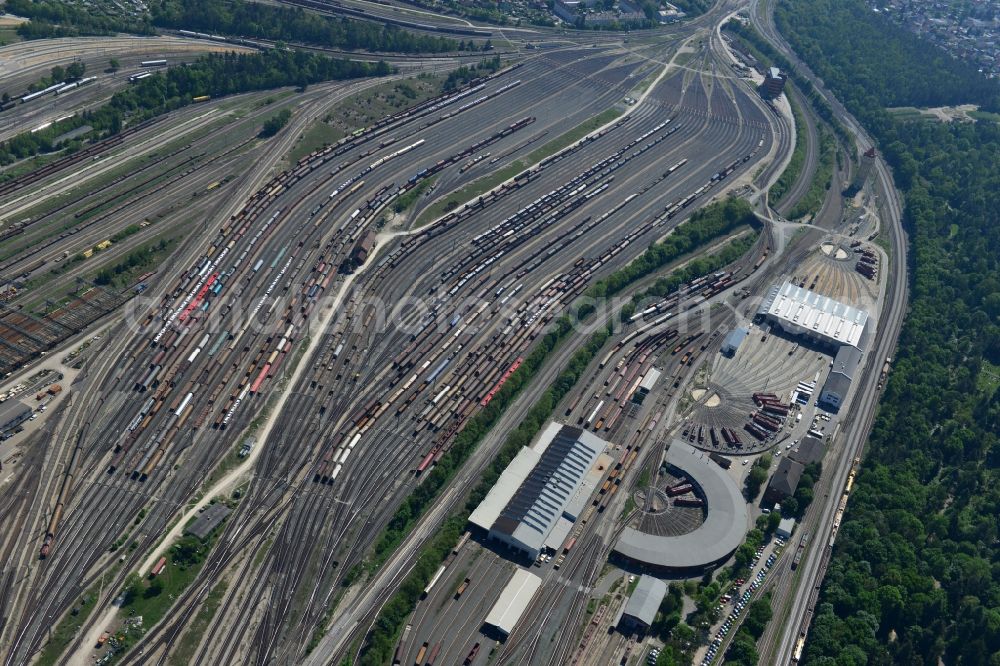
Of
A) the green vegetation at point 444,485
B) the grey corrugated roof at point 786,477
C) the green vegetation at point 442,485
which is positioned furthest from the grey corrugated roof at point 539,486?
the grey corrugated roof at point 786,477

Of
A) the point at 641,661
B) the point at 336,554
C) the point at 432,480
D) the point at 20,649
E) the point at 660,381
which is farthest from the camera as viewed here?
the point at 660,381

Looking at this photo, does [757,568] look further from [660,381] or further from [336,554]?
[336,554]

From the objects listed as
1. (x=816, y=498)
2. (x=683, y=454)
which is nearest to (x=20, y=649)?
(x=683, y=454)

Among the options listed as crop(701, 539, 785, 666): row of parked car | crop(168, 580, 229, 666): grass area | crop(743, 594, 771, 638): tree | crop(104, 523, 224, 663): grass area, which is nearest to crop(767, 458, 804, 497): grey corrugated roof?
crop(701, 539, 785, 666): row of parked car

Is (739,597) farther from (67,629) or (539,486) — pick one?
(67,629)

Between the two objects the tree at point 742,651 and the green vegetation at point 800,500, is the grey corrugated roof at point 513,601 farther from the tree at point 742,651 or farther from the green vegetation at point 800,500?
the green vegetation at point 800,500

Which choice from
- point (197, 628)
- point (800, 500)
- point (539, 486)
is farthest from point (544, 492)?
point (197, 628)

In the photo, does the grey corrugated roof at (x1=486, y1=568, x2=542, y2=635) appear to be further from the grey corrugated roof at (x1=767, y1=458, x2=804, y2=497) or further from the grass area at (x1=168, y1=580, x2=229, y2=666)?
the grey corrugated roof at (x1=767, y1=458, x2=804, y2=497)
